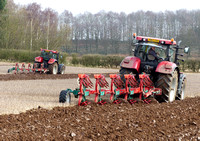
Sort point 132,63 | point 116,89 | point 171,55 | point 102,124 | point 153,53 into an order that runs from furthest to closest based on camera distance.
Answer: point 171,55
point 153,53
point 132,63
point 116,89
point 102,124

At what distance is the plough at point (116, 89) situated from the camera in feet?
26.8

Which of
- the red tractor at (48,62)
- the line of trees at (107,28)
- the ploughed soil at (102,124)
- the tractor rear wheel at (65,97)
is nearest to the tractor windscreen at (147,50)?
the ploughed soil at (102,124)

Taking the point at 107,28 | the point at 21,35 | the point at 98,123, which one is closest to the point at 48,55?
the point at 98,123

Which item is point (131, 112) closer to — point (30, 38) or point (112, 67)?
point (112, 67)

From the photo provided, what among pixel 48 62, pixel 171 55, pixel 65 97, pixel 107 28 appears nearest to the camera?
pixel 65 97

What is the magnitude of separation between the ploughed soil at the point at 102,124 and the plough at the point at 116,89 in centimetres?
41

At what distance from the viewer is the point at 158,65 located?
9.35 meters

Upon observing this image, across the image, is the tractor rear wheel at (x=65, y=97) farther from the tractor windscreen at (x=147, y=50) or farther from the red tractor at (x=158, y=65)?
the tractor windscreen at (x=147, y=50)

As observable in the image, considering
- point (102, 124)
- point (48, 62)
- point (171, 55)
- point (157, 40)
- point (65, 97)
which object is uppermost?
point (157, 40)

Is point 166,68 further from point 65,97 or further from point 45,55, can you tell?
point 45,55

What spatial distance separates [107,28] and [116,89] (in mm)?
58865

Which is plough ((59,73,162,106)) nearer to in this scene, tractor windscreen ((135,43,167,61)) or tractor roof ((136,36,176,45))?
tractor windscreen ((135,43,167,61))

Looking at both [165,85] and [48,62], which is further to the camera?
[48,62]

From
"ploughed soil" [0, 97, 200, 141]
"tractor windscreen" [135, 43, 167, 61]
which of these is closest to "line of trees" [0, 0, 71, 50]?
"tractor windscreen" [135, 43, 167, 61]
